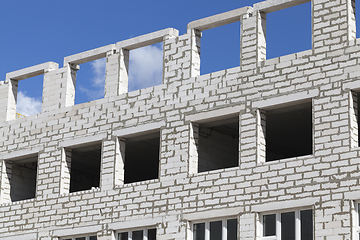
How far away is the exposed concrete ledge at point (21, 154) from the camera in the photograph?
23.3 m

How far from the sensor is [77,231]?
69.7 ft

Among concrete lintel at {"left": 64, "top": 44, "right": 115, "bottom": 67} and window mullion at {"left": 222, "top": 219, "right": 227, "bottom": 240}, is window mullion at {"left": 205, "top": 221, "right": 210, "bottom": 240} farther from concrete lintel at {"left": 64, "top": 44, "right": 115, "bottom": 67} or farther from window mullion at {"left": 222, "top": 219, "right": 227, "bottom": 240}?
concrete lintel at {"left": 64, "top": 44, "right": 115, "bottom": 67}

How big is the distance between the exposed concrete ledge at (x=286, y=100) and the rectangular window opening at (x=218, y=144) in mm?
1204

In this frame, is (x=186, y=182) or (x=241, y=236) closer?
(x=241, y=236)

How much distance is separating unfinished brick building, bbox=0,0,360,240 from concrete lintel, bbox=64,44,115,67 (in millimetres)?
48

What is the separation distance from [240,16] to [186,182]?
16.3 feet

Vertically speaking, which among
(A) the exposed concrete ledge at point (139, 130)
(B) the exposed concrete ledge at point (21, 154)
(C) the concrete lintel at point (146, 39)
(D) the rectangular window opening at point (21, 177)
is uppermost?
(C) the concrete lintel at point (146, 39)

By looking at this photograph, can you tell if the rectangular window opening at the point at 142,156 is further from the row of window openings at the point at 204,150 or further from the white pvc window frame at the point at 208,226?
the white pvc window frame at the point at 208,226

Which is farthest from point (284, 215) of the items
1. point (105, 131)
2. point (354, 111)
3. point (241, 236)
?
point (105, 131)

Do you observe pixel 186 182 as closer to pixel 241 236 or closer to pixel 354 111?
pixel 241 236

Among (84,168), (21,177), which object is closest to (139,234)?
(21,177)

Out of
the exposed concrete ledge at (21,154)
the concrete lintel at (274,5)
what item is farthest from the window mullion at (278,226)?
the exposed concrete ledge at (21,154)

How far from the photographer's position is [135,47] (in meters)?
22.1

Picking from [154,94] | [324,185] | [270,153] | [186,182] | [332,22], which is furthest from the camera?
[270,153]
